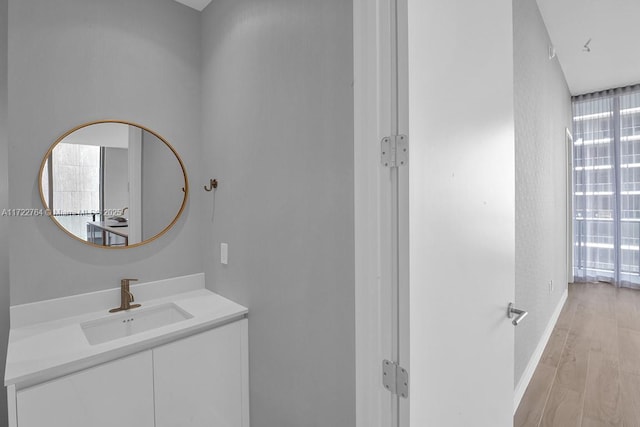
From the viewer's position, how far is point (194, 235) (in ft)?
→ 6.53

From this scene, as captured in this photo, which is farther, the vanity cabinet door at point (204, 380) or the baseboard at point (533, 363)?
the baseboard at point (533, 363)

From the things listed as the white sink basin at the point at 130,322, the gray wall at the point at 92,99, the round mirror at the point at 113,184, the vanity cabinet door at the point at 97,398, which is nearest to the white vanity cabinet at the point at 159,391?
the vanity cabinet door at the point at 97,398

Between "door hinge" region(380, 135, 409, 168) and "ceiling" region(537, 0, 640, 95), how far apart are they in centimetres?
265

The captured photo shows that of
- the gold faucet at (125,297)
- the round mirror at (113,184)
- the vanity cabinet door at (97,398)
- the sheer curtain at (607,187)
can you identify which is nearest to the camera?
the vanity cabinet door at (97,398)

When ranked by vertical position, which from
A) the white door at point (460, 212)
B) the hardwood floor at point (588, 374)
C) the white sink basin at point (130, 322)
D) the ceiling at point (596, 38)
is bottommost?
the hardwood floor at point (588, 374)

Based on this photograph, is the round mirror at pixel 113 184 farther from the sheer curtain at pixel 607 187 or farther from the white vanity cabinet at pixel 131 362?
the sheer curtain at pixel 607 187

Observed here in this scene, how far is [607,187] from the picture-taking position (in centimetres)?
445

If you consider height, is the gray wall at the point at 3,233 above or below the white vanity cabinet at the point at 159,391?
above

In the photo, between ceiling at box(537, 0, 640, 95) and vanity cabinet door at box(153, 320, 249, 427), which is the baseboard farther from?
ceiling at box(537, 0, 640, 95)

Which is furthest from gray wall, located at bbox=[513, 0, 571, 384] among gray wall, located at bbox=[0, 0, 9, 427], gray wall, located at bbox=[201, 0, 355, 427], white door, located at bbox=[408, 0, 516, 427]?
gray wall, located at bbox=[0, 0, 9, 427]

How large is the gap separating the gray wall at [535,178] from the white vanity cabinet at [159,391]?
1.67m

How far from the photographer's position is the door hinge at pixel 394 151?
2.80 feet

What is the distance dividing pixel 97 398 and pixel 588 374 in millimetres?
3065

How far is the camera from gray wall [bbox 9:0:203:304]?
1.42 metres
